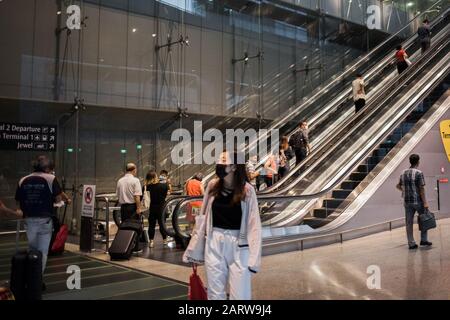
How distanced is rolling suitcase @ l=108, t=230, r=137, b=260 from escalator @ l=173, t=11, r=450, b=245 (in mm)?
677

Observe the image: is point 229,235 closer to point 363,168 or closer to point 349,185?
point 349,185

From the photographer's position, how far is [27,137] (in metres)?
9.36

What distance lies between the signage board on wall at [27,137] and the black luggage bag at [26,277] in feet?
18.7

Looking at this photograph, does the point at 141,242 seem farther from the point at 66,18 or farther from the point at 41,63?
the point at 66,18

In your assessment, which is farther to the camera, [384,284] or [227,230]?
[384,284]

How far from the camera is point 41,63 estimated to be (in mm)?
10570

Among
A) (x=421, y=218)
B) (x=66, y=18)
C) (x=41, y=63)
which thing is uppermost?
(x=66, y=18)

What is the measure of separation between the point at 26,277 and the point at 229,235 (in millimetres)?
2101

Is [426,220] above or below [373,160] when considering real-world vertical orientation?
below

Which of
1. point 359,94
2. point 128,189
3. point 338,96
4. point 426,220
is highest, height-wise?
point 338,96

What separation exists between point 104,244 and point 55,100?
176 inches

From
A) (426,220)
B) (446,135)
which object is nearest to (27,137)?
(426,220)

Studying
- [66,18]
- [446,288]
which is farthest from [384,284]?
[66,18]

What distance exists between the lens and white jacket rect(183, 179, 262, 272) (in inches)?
125
